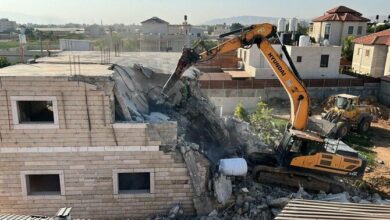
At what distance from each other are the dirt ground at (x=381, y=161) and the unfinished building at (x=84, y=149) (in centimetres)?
833

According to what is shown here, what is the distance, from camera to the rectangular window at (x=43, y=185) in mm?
11273

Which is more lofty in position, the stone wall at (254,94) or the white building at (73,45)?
the white building at (73,45)

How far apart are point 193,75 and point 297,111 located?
5319mm

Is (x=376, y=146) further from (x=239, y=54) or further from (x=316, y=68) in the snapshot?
(x=239, y=54)

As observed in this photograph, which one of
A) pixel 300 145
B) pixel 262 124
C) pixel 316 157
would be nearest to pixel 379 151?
pixel 262 124

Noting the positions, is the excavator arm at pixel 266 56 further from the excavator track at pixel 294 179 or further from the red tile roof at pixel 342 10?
the red tile roof at pixel 342 10

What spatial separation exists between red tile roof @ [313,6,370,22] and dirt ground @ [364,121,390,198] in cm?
2409

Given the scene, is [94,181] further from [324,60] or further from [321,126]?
[324,60]

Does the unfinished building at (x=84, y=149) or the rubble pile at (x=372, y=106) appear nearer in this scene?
the unfinished building at (x=84, y=149)

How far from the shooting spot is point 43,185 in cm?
1226

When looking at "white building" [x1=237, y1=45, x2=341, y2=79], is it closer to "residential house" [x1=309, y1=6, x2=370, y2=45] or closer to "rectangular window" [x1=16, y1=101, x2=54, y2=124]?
"residential house" [x1=309, y1=6, x2=370, y2=45]

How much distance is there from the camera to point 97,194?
11148mm

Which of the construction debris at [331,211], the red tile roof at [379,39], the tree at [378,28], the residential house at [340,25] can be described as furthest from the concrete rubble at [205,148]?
the tree at [378,28]

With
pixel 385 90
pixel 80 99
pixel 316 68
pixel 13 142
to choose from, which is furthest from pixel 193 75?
pixel 385 90
